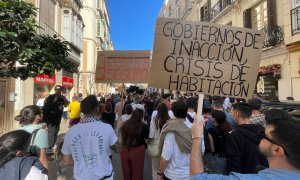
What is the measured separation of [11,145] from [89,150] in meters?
0.97

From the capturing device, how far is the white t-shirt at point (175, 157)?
365 centimetres

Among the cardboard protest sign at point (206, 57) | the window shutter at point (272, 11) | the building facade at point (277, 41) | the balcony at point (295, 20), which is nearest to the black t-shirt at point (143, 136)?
the cardboard protest sign at point (206, 57)

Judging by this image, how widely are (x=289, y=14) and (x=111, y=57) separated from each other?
1041cm

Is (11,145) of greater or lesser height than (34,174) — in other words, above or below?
above

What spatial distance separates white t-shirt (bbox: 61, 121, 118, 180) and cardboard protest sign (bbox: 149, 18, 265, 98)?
943mm

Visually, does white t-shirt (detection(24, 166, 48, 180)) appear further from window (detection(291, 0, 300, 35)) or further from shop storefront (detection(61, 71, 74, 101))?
shop storefront (detection(61, 71, 74, 101))

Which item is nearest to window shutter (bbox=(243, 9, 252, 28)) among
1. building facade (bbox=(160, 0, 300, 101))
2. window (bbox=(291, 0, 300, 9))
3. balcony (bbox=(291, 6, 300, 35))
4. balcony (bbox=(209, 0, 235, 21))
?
building facade (bbox=(160, 0, 300, 101))

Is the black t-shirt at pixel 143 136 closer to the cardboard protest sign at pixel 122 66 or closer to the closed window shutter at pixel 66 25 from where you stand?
the cardboard protest sign at pixel 122 66

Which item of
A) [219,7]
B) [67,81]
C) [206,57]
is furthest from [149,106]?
[219,7]

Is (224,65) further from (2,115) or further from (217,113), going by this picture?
(2,115)

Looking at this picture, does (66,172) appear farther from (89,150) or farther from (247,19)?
(247,19)

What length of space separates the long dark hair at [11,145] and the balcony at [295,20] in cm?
1318

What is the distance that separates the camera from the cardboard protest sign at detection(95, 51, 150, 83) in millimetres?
6809

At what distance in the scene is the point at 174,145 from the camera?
366 cm
